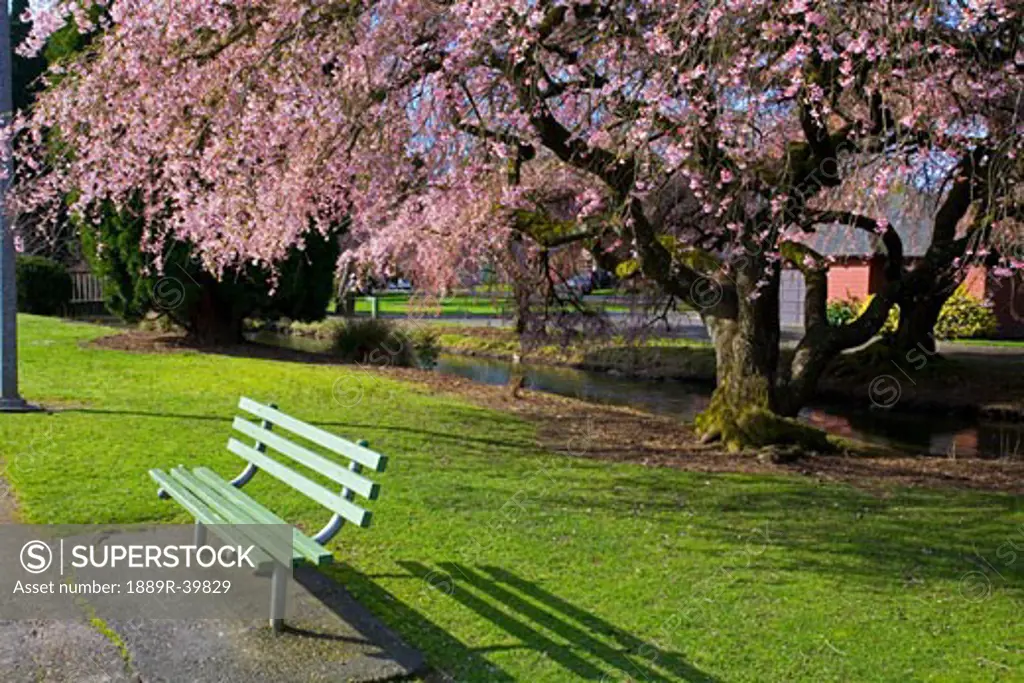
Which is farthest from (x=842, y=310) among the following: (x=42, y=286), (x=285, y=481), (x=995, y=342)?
(x=285, y=481)

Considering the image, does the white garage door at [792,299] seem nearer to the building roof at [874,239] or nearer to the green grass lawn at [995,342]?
the building roof at [874,239]

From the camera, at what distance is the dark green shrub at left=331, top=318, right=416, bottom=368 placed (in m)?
20.0

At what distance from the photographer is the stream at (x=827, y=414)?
14898 mm

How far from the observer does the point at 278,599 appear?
175 inches

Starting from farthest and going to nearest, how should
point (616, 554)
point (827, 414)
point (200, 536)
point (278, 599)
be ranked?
point (827, 414) < point (616, 554) < point (200, 536) < point (278, 599)

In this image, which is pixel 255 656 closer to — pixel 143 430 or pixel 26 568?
pixel 26 568

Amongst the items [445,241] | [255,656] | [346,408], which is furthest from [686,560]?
[346,408]

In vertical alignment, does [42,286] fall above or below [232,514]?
above

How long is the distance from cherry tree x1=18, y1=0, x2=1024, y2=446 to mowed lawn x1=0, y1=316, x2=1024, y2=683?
2.15 m

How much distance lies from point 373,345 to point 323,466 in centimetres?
1562

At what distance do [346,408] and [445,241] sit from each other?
2.50 metres

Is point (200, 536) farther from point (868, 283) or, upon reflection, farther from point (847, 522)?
point (868, 283)

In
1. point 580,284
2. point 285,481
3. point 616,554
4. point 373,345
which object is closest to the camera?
point 285,481

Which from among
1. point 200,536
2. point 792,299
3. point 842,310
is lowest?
point 200,536
